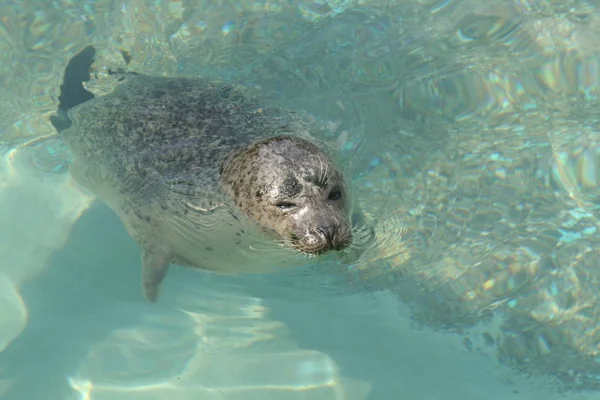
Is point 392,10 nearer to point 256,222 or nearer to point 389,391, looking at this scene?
point 256,222

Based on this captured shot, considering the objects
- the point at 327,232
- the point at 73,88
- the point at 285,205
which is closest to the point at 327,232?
the point at 327,232

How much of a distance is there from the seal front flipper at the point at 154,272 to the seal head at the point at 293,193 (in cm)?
72

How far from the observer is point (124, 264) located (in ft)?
15.4

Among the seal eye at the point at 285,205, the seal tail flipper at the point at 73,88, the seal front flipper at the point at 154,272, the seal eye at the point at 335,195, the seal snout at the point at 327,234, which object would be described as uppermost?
the seal eye at the point at 285,205

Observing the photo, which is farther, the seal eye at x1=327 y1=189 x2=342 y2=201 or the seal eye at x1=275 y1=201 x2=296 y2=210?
the seal eye at x1=327 y1=189 x2=342 y2=201

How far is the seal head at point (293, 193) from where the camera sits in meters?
3.62

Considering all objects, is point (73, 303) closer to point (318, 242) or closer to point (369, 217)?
point (318, 242)

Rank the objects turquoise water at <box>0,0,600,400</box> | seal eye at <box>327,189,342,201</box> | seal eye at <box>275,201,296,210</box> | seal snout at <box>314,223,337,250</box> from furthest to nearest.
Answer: turquoise water at <box>0,0,600,400</box>
seal eye at <box>327,189,342,201</box>
seal eye at <box>275,201,296,210</box>
seal snout at <box>314,223,337,250</box>

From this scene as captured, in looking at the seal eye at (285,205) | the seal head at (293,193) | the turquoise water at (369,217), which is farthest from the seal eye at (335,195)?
the turquoise water at (369,217)

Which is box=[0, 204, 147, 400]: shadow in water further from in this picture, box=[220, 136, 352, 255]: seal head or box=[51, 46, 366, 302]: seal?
box=[220, 136, 352, 255]: seal head

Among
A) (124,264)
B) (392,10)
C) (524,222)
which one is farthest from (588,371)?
(392,10)

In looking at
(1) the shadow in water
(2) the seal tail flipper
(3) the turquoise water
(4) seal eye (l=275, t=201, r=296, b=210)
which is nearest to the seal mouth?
(4) seal eye (l=275, t=201, r=296, b=210)

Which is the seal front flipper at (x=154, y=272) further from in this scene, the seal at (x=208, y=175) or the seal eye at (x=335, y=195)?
the seal eye at (x=335, y=195)

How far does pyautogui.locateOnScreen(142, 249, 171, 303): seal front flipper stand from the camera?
4.28 m
